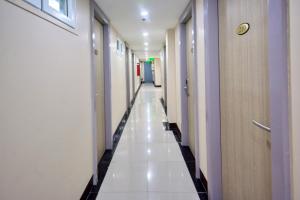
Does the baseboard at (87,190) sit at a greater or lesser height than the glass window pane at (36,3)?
lesser

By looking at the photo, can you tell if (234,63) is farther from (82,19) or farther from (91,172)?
(91,172)

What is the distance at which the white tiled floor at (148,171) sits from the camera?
266cm

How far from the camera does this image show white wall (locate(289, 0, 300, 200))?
0.98 meters

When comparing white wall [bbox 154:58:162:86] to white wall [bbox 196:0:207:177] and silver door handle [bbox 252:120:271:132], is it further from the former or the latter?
silver door handle [bbox 252:120:271:132]

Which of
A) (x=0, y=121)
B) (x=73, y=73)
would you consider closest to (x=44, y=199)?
(x=0, y=121)

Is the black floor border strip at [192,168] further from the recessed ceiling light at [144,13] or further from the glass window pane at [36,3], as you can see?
the recessed ceiling light at [144,13]

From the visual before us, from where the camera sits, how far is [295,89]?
1.00 metres

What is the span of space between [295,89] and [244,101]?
74 centimetres

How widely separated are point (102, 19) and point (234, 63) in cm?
263

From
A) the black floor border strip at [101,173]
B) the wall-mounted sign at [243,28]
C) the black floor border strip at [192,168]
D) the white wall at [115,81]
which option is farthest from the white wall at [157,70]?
the wall-mounted sign at [243,28]

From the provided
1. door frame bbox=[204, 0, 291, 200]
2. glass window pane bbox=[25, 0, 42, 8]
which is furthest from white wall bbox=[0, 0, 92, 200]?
door frame bbox=[204, 0, 291, 200]

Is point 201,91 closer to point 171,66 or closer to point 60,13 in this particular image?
point 60,13

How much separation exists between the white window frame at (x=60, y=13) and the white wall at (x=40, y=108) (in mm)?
85

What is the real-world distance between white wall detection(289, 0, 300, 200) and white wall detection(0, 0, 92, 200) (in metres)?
1.39
